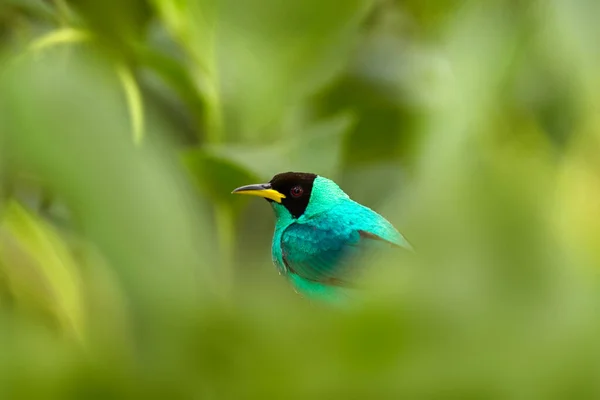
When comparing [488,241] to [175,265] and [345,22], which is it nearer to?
[175,265]

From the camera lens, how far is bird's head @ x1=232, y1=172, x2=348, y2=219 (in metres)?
0.18

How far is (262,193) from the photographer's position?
0.20 meters

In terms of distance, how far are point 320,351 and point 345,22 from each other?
0.19 m

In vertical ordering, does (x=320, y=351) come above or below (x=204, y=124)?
below

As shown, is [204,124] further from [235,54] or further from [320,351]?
[320,351]

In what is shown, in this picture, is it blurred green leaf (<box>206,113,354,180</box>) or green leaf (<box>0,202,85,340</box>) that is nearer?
green leaf (<box>0,202,85,340</box>)

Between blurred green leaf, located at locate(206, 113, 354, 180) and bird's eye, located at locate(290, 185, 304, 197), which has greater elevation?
blurred green leaf, located at locate(206, 113, 354, 180)

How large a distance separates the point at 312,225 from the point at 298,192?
0.8 inches

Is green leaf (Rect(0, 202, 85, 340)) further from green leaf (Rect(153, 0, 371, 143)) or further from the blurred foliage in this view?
green leaf (Rect(153, 0, 371, 143))

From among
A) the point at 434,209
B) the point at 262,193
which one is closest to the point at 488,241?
the point at 434,209


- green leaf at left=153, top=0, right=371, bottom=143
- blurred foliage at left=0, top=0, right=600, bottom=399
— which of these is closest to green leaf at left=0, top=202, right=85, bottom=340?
blurred foliage at left=0, top=0, right=600, bottom=399

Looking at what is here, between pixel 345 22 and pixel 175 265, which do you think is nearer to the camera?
pixel 175 265

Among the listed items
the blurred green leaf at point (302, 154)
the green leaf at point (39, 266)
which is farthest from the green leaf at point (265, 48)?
the green leaf at point (39, 266)

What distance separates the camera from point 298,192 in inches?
7.9
